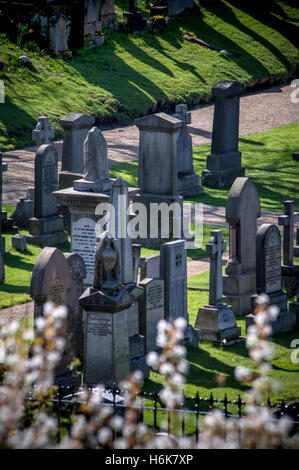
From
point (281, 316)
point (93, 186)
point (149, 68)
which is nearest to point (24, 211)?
point (93, 186)

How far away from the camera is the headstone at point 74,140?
2152cm

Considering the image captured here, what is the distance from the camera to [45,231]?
20406 millimetres

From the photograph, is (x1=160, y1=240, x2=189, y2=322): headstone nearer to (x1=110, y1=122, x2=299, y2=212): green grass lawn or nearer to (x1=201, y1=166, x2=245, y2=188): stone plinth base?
(x1=110, y1=122, x2=299, y2=212): green grass lawn

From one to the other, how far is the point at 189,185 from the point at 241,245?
8.22m

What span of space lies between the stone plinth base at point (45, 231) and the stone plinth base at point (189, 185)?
175 inches

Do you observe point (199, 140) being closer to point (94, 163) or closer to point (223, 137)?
point (223, 137)

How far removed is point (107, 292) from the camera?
12.8 meters

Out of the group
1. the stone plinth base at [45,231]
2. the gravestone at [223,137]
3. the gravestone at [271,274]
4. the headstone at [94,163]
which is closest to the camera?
the gravestone at [271,274]

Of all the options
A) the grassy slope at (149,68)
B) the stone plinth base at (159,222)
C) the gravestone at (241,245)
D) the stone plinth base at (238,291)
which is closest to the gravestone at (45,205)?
the stone plinth base at (159,222)

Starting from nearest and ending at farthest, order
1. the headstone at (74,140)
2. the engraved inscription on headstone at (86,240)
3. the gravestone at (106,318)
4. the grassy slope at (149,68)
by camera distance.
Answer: the gravestone at (106,318), the engraved inscription on headstone at (86,240), the headstone at (74,140), the grassy slope at (149,68)

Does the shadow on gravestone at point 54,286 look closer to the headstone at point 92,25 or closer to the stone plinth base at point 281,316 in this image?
the stone plinth base at point 281,316

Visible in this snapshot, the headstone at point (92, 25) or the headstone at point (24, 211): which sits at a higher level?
the headstone at point (92, 25)
